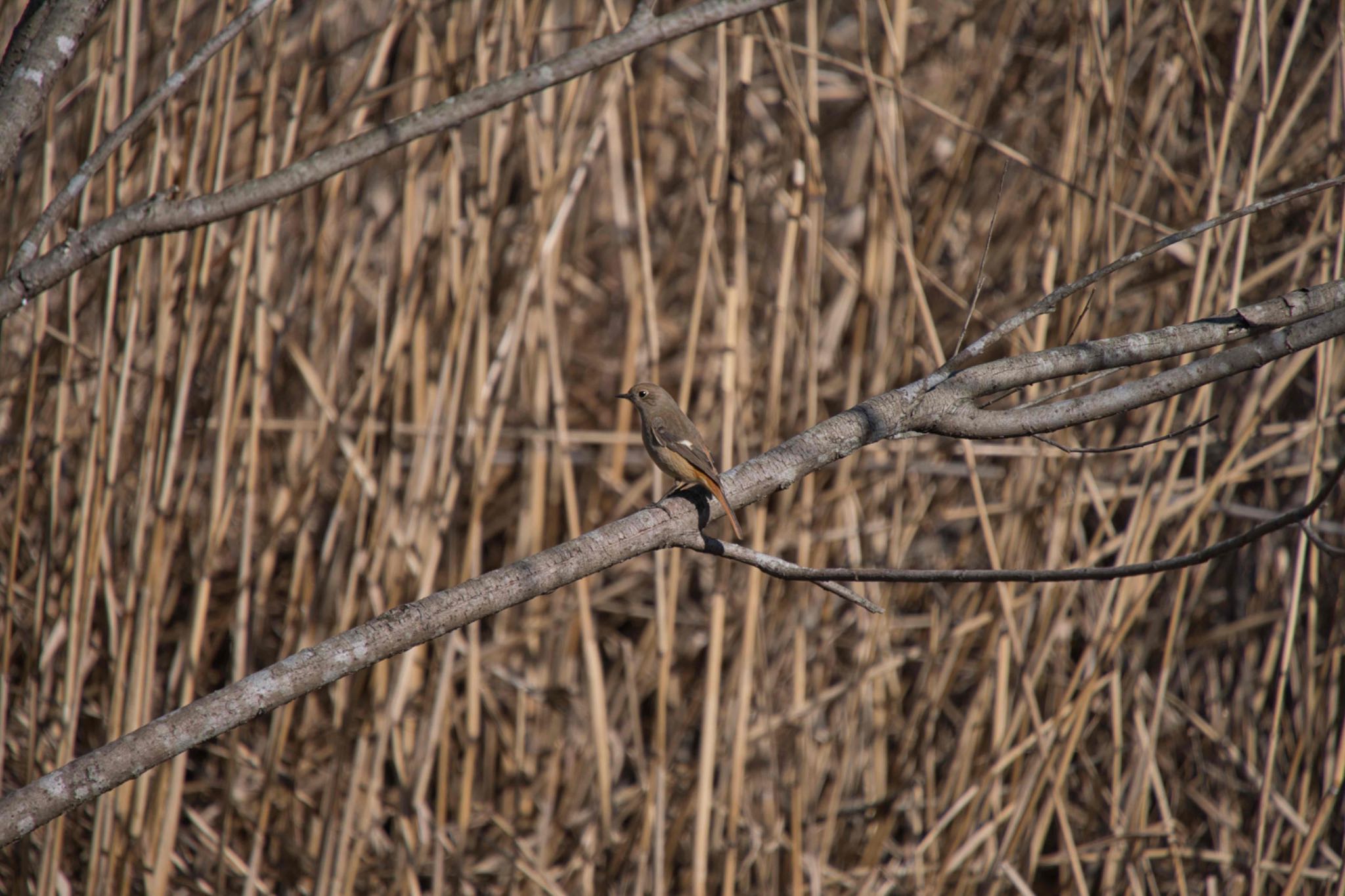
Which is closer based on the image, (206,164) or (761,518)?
(206,164)

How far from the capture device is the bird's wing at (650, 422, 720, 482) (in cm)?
213

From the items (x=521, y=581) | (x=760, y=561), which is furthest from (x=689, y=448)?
(x=521, y=581)

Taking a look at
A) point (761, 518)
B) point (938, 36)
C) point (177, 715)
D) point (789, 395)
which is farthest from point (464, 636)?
point (938, 36)

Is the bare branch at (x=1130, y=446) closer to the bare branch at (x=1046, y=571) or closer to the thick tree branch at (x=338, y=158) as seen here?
the bare branch at (x=1046, y=571)

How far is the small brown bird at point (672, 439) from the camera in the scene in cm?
221

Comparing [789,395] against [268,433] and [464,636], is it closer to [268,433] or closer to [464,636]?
[464,636]

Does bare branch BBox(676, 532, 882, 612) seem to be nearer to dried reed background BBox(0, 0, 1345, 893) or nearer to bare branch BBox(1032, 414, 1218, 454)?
bare branch BBox(1032, 414, 1218, 454)

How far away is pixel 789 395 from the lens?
10.7 ft

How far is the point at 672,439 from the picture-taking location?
7.70 ft

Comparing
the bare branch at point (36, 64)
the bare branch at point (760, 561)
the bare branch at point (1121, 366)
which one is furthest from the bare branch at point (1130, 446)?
the bare branch at point (36, 64)

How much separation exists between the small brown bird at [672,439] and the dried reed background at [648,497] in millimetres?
115

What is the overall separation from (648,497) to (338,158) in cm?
230

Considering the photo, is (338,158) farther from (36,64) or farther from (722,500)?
(722,500)

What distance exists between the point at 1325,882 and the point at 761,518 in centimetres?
174
